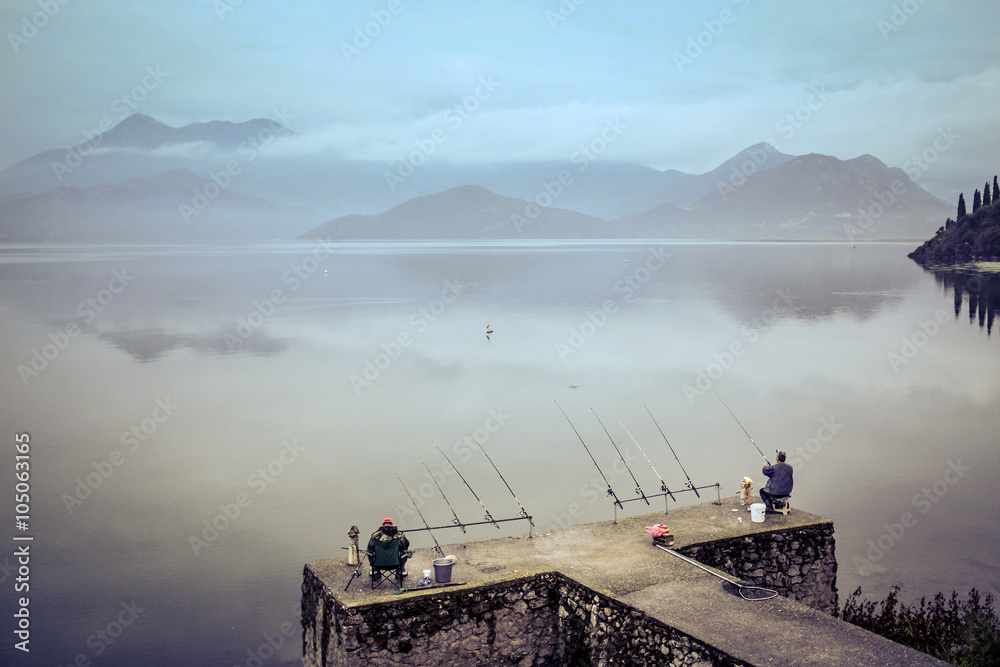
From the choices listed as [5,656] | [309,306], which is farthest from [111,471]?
[309,306]

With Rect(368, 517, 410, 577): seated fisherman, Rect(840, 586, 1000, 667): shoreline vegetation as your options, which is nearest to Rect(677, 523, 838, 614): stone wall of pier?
Rect(840, 586, 1000, 667): shoreline vegetation

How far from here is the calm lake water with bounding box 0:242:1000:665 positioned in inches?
746

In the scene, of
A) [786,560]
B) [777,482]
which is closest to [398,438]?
[777,482]

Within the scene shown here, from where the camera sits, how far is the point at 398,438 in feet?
99.8

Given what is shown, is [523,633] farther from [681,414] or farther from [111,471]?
[681,414]

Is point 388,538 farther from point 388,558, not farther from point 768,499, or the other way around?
point 768,499

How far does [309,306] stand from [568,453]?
185ft

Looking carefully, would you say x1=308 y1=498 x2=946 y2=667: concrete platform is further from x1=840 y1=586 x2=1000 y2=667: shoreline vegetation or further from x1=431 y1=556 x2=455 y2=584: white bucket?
x1=840 y1=586 x2=1000 y2=667: shoreline vegetation

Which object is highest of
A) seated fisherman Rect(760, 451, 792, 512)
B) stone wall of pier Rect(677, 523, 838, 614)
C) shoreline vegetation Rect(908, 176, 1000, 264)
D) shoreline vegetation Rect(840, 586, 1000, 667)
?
shoreline vegetation Rect(908, 176, 1000, 264)

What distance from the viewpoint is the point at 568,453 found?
28031mm

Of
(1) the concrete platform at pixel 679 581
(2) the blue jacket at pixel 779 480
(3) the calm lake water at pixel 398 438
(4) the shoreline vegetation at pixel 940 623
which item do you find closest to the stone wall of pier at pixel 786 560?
(1) the concrete platform at pixel 679 581

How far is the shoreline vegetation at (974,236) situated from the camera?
132 m

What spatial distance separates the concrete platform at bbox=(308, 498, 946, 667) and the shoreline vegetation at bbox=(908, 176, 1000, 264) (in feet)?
443

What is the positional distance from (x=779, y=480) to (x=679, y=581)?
12.8 feet
